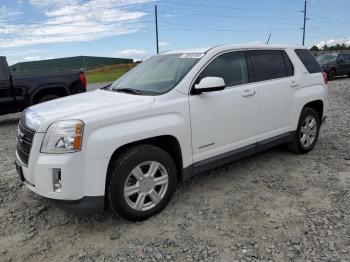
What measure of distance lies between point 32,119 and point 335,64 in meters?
20.4

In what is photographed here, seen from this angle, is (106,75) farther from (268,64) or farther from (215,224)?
(215,224)

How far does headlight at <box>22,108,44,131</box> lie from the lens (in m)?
3.49

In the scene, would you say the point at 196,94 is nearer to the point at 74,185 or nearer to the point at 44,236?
the point at 74,185

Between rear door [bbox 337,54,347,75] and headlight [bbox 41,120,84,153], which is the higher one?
headlight [bbox 41,120,84,153]

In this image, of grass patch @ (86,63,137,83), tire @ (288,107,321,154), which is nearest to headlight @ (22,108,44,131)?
tire @ (288,107,321,154)

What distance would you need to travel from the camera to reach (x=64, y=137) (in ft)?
10.9

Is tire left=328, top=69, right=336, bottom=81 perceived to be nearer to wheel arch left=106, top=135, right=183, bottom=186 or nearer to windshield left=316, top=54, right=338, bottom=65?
windshield left=316, top=54, right=338, bottom=65

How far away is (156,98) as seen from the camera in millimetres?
3869

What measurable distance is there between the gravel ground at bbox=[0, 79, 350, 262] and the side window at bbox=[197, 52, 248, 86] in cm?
132

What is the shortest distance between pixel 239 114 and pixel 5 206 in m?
3.01

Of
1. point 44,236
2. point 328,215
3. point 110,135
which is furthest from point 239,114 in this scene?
point 44,236

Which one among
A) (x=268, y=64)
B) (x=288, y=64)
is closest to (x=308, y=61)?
(x=288, y=64)

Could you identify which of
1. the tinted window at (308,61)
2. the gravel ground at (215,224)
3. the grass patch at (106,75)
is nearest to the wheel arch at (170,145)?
the gravel ground at (215,224)

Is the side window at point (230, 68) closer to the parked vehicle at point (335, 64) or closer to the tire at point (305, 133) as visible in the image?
the tire at point (305, 133)
